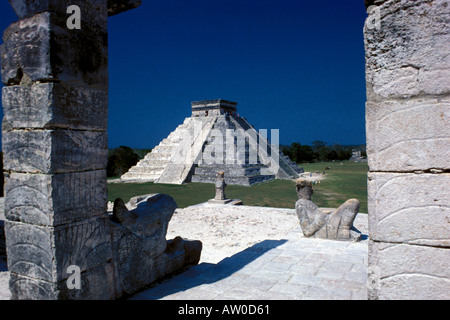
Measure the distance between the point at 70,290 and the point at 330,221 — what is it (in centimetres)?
465

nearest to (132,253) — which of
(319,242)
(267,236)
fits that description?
(319,242)

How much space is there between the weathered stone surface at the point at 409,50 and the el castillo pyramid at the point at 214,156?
15.4 meters

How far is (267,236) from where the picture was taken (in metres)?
7.72

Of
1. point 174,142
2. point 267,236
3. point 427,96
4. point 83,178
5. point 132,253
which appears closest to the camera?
point 427,96

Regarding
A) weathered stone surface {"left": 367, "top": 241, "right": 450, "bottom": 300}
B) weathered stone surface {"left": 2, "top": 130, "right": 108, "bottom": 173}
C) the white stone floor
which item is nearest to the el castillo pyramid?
the white stone floor

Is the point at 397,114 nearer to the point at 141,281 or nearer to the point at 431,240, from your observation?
the point at 431,240

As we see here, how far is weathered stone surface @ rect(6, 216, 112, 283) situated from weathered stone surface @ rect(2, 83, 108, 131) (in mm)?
917

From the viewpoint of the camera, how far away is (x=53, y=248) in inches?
109

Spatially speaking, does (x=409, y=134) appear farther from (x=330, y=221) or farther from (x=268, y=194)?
(x=268, y=194)

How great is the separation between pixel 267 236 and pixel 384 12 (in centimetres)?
626

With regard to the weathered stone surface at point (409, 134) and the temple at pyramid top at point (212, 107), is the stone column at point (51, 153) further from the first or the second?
the temple at pyramid top at point (212, 107)

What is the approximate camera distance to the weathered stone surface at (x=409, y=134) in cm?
202

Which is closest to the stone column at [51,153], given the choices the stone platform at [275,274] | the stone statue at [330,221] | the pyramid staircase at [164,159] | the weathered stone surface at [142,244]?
the weathered stone surface at [142,244]

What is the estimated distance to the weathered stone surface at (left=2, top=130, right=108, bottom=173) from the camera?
2.78 m
